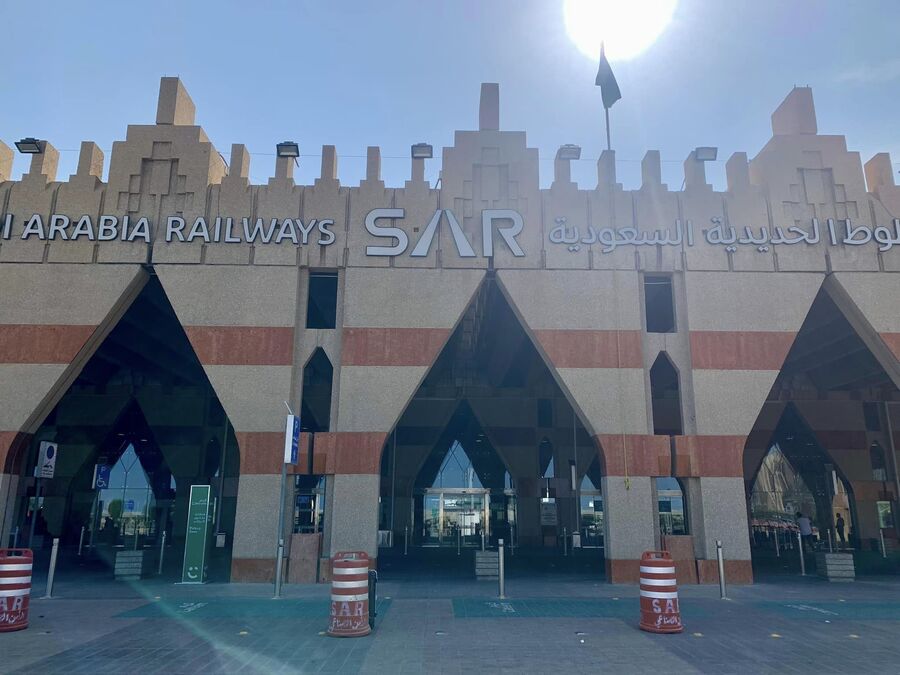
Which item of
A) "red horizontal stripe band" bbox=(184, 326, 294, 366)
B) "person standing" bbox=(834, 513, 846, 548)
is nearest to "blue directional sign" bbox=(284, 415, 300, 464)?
"red horizontal stripe band" bbox=(184, 326, 294, 366)

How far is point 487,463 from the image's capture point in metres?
36.1

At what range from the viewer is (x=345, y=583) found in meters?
11.9

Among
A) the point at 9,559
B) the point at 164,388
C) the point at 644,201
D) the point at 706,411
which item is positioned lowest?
the point at 9,559

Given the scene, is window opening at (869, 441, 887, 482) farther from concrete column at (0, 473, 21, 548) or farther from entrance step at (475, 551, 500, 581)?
concrete column at (0, 473, 21, 548)

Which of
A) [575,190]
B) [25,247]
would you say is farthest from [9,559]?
[575,190]

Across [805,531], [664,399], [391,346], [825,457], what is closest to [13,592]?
[391,346]

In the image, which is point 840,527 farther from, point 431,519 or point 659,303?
point 431,519

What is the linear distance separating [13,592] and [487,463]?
25.9 metres

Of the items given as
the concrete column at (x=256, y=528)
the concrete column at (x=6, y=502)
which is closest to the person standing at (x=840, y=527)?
the concrete column at (x=256, y=528)

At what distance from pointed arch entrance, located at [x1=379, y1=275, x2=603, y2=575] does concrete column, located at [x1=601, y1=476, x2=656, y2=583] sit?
13.1 meters

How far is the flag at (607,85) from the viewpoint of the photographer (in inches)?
974

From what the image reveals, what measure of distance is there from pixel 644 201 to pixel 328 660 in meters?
17.8

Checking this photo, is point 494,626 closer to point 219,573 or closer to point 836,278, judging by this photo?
point 219,573

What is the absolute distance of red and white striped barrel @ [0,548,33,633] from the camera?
12.4 m
